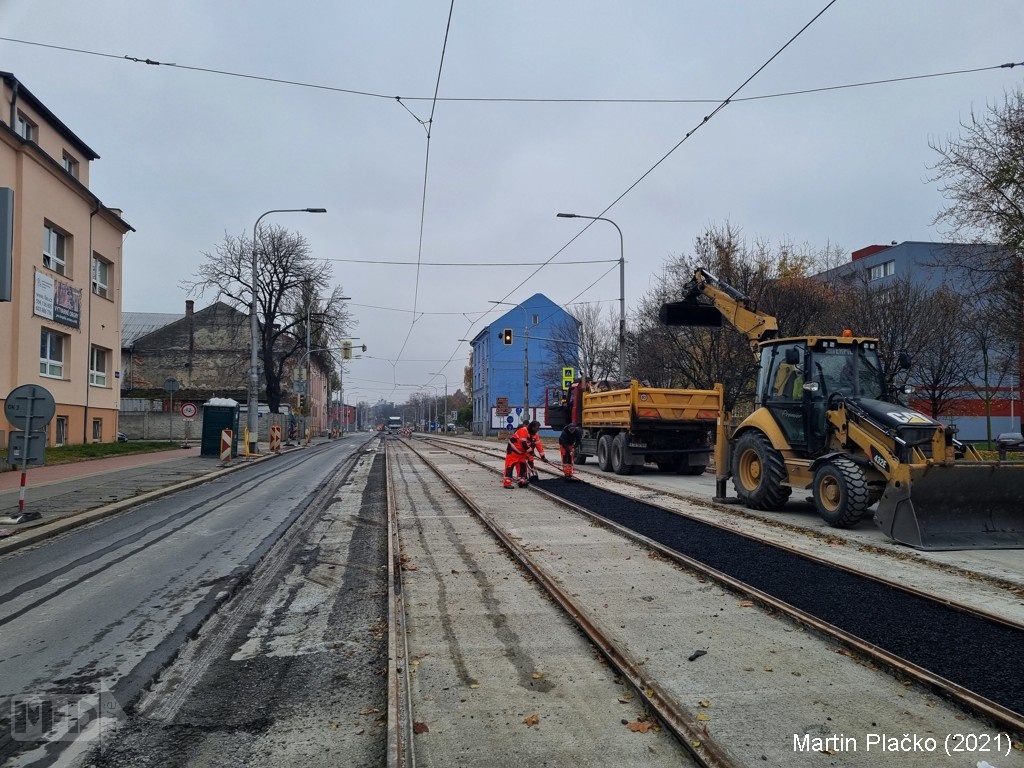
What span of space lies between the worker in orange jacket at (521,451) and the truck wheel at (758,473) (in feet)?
14.0

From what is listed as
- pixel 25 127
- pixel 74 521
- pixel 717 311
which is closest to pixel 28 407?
pixel 74 521

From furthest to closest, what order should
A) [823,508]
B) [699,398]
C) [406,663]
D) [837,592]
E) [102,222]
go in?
[102,222], [699,398], [823,508], [837,592], [406,663]

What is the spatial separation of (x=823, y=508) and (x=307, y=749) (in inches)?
340

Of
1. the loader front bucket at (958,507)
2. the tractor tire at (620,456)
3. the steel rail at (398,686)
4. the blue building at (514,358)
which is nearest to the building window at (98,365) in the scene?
the tractor tire at (620,456)

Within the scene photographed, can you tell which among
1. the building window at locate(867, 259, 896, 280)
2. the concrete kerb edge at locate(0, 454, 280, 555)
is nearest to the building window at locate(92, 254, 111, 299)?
the concrete kerb edge at locate(0, 454, 280, 555)

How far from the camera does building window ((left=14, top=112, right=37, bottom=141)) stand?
80.7ft

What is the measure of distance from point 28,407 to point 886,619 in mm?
11090

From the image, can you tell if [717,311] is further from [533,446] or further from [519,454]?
[519,454]

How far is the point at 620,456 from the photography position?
65.2 ft

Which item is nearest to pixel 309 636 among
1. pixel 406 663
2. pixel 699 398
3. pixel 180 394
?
pixel 406 663

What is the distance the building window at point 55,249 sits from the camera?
1017 inches

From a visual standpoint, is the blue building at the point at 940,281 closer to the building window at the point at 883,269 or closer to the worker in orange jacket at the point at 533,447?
the building window at the point at 883,269

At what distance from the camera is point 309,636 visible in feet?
18.7

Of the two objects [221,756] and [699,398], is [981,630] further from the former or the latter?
[699,398]
